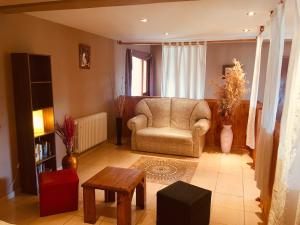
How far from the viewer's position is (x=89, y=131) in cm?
437

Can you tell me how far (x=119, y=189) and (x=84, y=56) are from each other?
2.80 metres

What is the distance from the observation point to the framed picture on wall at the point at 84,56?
167 inches

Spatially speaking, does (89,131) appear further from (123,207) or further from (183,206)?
(183,206)

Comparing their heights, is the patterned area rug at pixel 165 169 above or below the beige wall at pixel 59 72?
below


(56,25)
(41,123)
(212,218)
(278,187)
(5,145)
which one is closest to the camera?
(278,187)

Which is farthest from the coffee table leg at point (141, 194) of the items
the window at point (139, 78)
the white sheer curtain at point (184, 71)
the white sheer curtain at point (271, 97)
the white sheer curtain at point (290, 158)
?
the window at point (139, 78)

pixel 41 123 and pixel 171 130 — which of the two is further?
pixel 171 130

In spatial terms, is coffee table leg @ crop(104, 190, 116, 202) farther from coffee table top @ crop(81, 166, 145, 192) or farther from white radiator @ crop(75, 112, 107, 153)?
white radiator @ crop(75, 112, 107, 153)

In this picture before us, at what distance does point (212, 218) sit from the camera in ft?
8.46

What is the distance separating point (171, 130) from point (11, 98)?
9.04ft

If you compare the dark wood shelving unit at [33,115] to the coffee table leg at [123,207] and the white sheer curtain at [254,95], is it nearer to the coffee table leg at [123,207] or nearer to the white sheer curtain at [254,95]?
the coffee table leg at [123,207]

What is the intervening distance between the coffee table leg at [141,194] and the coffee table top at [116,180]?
112 millimetres

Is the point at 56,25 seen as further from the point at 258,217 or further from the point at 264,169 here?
the point at 258,217

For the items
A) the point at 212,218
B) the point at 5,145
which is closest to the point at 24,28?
the point at 5,145
